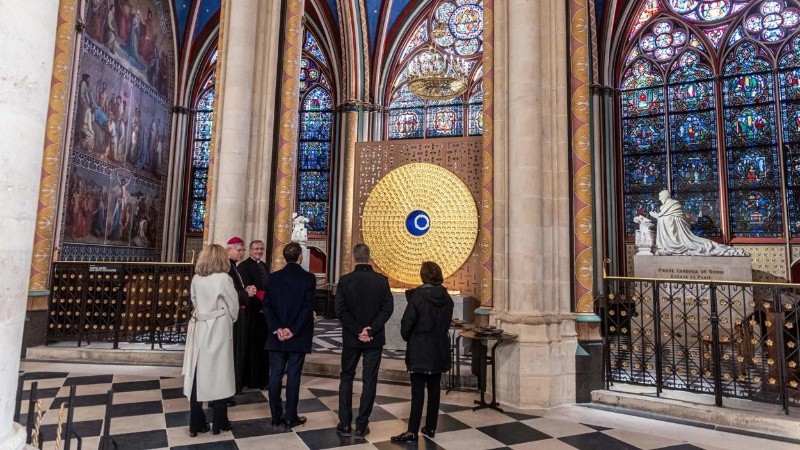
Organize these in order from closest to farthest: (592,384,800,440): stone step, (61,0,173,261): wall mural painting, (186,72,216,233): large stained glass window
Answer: (592,384,800,440): stone step, (61,0,173,261): wall mural painting, (186,72,216,233): large stained glass window

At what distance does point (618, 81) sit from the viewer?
1451 centimetres

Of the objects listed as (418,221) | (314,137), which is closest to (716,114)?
(418,221)

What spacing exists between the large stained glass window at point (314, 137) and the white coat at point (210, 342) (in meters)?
12.7

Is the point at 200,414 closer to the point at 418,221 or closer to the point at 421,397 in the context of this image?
the point at 421,397

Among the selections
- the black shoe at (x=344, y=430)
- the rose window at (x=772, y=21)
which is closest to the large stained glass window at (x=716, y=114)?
the rose window at (x=772, y=21)

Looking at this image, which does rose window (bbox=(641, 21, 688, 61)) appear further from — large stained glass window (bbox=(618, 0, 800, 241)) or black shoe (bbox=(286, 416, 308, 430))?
black shoe (bbox=(286, 416, 308, 430))

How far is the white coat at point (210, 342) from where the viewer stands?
11.5 feet

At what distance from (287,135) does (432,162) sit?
2.10 meters

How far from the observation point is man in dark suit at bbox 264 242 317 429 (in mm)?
3795

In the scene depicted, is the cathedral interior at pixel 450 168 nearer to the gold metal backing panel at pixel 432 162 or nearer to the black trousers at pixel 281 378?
the gold metal backing panel at pixel 432 162

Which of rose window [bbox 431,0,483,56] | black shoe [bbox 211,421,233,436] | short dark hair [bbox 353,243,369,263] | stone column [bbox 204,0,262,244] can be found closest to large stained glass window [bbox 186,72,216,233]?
rose window [bbox 431,0,483,56]

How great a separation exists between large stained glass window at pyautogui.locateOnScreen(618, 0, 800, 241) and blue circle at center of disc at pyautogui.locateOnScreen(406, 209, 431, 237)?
908cm

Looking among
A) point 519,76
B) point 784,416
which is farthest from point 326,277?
point 784,416

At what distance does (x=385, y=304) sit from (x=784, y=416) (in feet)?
11.9
